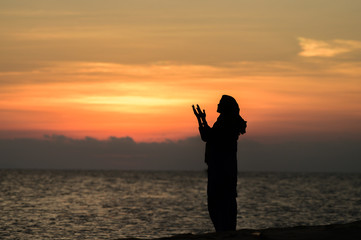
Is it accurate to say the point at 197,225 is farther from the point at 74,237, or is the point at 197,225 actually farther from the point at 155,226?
the point at 74,237

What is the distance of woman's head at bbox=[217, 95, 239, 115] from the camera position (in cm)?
1059

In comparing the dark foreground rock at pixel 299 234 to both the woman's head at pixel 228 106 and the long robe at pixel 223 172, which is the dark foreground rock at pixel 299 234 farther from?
the woman's head at pixel 228 106

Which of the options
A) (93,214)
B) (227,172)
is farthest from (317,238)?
(93,214)

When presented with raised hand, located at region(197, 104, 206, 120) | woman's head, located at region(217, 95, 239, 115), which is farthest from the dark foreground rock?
woman's head, located at region(217, 95, 239, 115)

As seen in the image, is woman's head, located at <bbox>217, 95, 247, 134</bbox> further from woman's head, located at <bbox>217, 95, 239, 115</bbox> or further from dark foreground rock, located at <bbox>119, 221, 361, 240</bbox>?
dark foreground rock, located at <bbox>119, 221, 361, 240</bbox>

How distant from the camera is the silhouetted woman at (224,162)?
10594 mm

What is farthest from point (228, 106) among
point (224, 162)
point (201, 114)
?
point (224, 162)

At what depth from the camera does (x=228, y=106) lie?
10578 millimetres

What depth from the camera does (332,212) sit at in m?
41.3

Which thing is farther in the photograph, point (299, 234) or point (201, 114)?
point (201, 114)

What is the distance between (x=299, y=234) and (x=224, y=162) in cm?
264

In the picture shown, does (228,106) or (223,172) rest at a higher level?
(228,106)

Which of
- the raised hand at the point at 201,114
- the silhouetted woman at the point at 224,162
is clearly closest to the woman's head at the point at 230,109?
the silhouetted woman at the point at 224,162

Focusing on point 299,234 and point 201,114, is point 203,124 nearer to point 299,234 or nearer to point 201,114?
point 201,114
